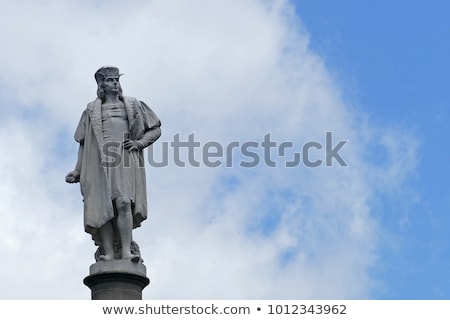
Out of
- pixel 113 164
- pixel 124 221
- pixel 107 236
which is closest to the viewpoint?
pixel 124 221

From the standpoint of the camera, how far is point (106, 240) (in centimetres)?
3353

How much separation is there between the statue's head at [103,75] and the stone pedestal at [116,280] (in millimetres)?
4138

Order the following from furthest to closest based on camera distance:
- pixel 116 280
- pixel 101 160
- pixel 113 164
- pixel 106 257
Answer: pixel 101 160 < pixel 113 164 < pixel 106 257 < pixel 116 280

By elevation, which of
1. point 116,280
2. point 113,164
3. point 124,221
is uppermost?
point 113,164

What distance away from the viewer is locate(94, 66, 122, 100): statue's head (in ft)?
113

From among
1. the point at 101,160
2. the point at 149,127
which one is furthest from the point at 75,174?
the point at 149,127

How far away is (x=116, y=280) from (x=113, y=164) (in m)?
2.76

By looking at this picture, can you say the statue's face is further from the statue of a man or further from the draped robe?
the draped robe

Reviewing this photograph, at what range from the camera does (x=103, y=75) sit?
34406mm

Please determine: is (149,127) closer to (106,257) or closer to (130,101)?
(130,101)

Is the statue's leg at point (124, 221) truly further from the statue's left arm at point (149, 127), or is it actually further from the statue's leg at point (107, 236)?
the statue's left arm at point (149, 127)
